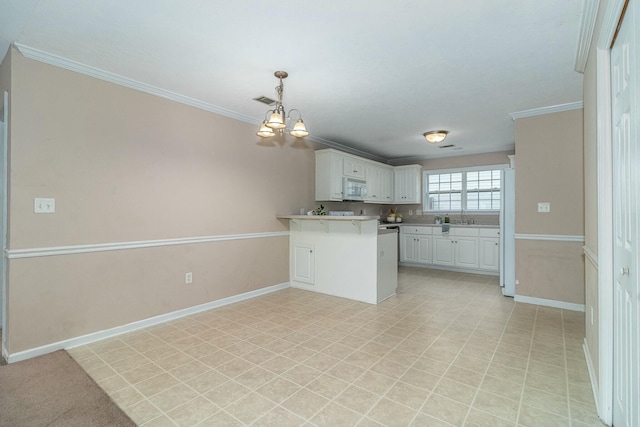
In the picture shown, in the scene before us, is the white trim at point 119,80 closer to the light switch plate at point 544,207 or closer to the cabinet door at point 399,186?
the light switch plate at point 544,207

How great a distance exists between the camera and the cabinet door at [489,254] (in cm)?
585

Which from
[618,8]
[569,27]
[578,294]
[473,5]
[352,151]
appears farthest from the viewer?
[352,151]

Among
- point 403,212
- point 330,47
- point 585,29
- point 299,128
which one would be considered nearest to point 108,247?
point 299,128

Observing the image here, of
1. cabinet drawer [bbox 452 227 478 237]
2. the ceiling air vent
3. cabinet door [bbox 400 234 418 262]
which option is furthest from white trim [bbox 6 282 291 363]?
cabinet drawer [bbox 452 227 478 237]

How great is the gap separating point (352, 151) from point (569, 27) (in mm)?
4395

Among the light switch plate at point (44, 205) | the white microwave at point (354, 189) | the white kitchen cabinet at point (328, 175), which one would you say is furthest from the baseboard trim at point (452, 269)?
the light switch plate at point (44, 205)

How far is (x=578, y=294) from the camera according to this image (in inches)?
151

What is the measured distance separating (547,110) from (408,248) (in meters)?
3.76

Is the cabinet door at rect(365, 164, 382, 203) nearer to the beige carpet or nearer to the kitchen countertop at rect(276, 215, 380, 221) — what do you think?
the kitchen countertop at rect(276, 215, 380, 221)

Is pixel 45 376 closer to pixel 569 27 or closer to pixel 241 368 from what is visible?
pixel 241 368

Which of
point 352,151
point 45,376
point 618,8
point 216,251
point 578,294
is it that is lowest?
point 45,376

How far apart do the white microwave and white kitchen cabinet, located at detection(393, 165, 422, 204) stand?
1445mm

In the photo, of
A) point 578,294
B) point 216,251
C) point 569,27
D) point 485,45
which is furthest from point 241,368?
point 578,294

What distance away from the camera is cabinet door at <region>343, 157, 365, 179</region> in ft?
18.9
